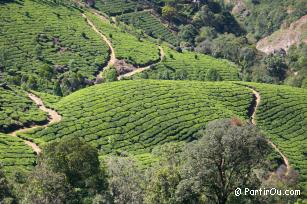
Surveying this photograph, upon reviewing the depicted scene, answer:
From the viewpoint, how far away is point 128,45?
13700 cm

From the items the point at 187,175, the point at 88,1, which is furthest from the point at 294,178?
the point at 88,1

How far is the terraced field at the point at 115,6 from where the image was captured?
163500mm

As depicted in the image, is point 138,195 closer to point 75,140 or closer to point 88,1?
point 75,140

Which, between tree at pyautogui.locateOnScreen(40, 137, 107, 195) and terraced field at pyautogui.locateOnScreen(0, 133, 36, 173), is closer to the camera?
tree at pyautogui.locateOnScreen(40, 137, 107, 195)

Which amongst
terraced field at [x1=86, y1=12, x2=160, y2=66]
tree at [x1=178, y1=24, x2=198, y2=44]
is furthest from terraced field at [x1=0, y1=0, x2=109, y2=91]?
tree at [x1=178, y1=24, x2=198, y2=44]

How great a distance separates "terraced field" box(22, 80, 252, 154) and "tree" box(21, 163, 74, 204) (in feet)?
95.4

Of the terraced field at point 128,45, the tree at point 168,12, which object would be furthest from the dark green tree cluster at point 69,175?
the tree at point 168,12

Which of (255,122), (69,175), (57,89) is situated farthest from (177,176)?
(57,89)

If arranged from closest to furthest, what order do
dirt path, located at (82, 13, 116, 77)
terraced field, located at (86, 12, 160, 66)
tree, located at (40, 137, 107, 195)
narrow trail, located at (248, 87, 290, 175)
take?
tree, located at (40, 137, 107, 195), narrow trail, located at (248, 87, 290, 175), dirt path, located at (82, 13, 116, 77), terraced field, located at (86, 12, 160, 66)

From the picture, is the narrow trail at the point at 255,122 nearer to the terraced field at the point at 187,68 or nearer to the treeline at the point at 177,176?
the terraced field at the point at 187,68

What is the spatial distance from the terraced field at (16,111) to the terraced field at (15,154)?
4764mm

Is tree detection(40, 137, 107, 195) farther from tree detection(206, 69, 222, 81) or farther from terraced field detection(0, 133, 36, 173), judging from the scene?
tree detection(206, 69, 222, 81)

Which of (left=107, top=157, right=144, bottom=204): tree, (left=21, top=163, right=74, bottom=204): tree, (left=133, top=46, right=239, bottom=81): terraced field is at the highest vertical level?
(left=21, top=163, right=74, bottom=204): tree

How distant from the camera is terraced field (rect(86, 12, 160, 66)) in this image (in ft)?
428
